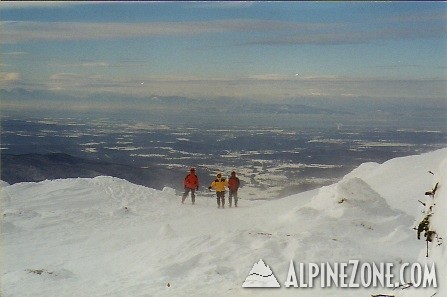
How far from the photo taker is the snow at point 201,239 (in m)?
9.16

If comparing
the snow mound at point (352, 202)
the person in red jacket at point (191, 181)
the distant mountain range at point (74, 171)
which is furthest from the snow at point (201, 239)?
the distant mountain range at point (74, 171)

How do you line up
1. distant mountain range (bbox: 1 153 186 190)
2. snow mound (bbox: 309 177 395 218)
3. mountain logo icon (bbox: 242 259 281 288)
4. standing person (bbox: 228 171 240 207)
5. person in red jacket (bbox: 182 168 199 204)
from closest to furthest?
mountain logo icon (bbox: 242 259 281 288) → snow mound (bbox: 309 177 395 218) → standing person (bbox: 228 171 240 207) → person in red jacket (bbox: 182 168 199 204) → distant mountain range (bbox: 1 153 186 190)

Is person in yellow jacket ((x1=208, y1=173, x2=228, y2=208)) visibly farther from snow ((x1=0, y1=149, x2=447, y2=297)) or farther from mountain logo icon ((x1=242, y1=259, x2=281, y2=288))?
mountain logo icon ((x1=242, y1=259, x2=281, y2=288))

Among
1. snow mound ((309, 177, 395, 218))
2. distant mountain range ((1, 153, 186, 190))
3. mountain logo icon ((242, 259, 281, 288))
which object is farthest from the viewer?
distant mountain range ((1, 153, 186, 190))

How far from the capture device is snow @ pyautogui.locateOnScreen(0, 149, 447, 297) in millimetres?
9156

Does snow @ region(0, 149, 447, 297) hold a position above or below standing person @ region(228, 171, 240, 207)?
below

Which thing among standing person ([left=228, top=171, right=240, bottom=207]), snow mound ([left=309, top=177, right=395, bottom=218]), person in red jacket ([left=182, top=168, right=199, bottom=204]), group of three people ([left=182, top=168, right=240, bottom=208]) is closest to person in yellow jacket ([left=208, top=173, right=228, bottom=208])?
group of three people ([left=182, top=168, right=240, bottom=208])

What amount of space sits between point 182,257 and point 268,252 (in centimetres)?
150

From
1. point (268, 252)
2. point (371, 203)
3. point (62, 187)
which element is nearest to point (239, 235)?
point (268, 252)

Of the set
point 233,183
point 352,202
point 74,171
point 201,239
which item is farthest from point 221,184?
point 74,171

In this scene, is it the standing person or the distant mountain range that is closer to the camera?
the standing person

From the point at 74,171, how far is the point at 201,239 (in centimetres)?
954

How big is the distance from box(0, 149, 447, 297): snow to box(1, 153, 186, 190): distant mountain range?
162 cm

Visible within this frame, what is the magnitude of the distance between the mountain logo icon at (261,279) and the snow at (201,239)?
11cm
